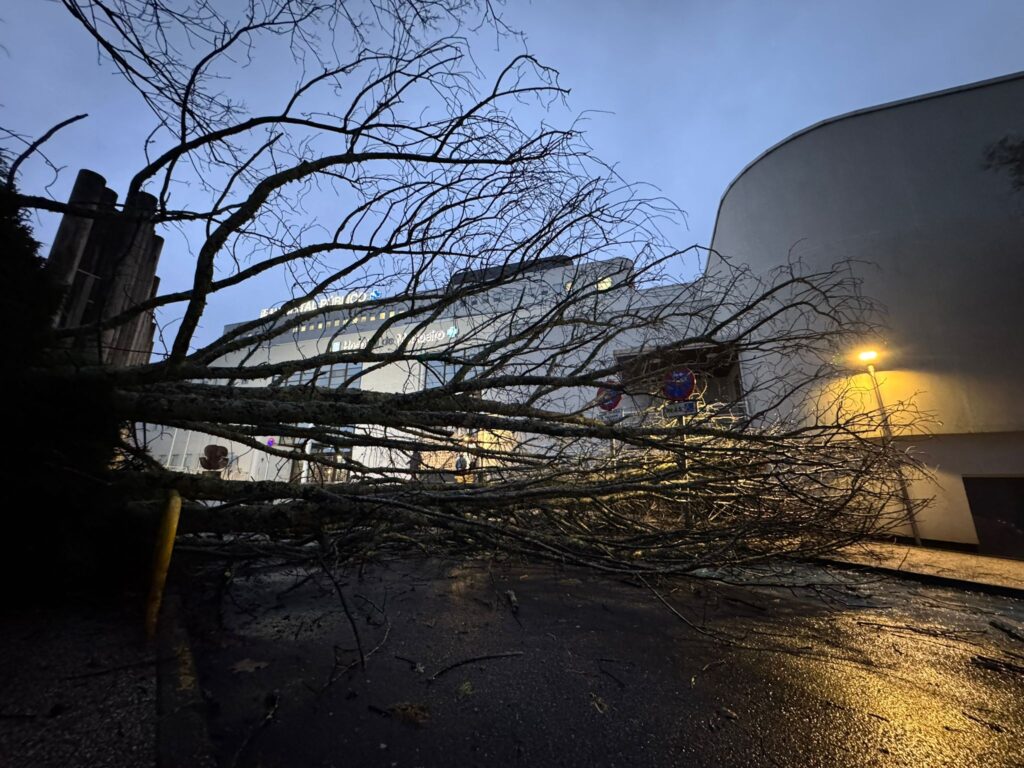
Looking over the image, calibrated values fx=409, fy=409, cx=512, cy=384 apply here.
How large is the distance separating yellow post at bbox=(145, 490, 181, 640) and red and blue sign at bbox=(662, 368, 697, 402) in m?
3.95

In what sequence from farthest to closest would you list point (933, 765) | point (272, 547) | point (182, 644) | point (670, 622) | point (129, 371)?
1. point (272, 547)
2. point (670, 622)
3. point (129, 371)
4. point (182, 644)
5. point (933, 765)

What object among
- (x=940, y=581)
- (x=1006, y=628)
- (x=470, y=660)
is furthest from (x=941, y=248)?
(x=470, y=660)

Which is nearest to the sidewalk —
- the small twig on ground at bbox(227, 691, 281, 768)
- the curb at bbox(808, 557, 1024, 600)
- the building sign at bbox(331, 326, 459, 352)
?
the curb at bbox(808, 557, 1024, 600)

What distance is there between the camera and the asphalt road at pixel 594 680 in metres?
1.73

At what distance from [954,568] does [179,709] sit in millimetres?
9254

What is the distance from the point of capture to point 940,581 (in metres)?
5.40

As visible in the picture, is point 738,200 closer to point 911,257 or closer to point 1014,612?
point 911,257

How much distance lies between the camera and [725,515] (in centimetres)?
455

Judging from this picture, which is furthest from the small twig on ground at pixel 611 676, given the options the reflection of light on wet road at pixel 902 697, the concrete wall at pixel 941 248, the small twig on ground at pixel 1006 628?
→ the concrete wall at pixel 941 248

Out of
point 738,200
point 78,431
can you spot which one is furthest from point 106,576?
point 738,200

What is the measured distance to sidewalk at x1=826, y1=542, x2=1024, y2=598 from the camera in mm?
5055

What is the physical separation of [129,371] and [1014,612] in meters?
8.21

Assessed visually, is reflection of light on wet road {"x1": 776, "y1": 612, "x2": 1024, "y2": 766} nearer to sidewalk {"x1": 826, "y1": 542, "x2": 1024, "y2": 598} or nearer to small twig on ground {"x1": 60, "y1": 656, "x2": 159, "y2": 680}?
sidewalk {"x1": 826, "y1": 542, "x2": 1024, "y2": 598}

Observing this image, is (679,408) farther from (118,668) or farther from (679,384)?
(118,668)
